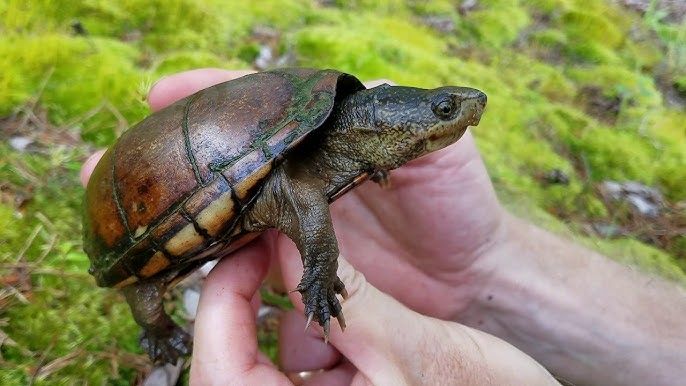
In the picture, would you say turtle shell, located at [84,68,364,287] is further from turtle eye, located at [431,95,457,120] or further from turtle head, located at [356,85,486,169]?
turtle eye, located at [431,95,457,120]

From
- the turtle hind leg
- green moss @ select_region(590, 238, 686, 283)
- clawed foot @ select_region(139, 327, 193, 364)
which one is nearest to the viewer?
the turtle hind leg

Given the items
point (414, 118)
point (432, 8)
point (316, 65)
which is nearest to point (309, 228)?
point (414, 118)

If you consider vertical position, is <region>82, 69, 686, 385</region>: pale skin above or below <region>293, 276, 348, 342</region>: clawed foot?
below

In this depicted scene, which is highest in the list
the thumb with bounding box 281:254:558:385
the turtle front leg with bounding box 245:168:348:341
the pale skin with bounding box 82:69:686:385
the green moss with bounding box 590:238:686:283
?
the turtle front leg with bounding box 245:168:348:341

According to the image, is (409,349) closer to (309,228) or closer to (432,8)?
(309,228)

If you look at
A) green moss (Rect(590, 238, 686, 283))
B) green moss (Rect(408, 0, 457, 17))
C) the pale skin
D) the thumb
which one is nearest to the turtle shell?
the pale skin

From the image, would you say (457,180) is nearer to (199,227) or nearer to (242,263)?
(242,263)

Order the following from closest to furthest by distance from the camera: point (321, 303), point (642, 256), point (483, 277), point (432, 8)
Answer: point (321, 303) < point (483, 277) < point (642, 256) < point (432, 8)
